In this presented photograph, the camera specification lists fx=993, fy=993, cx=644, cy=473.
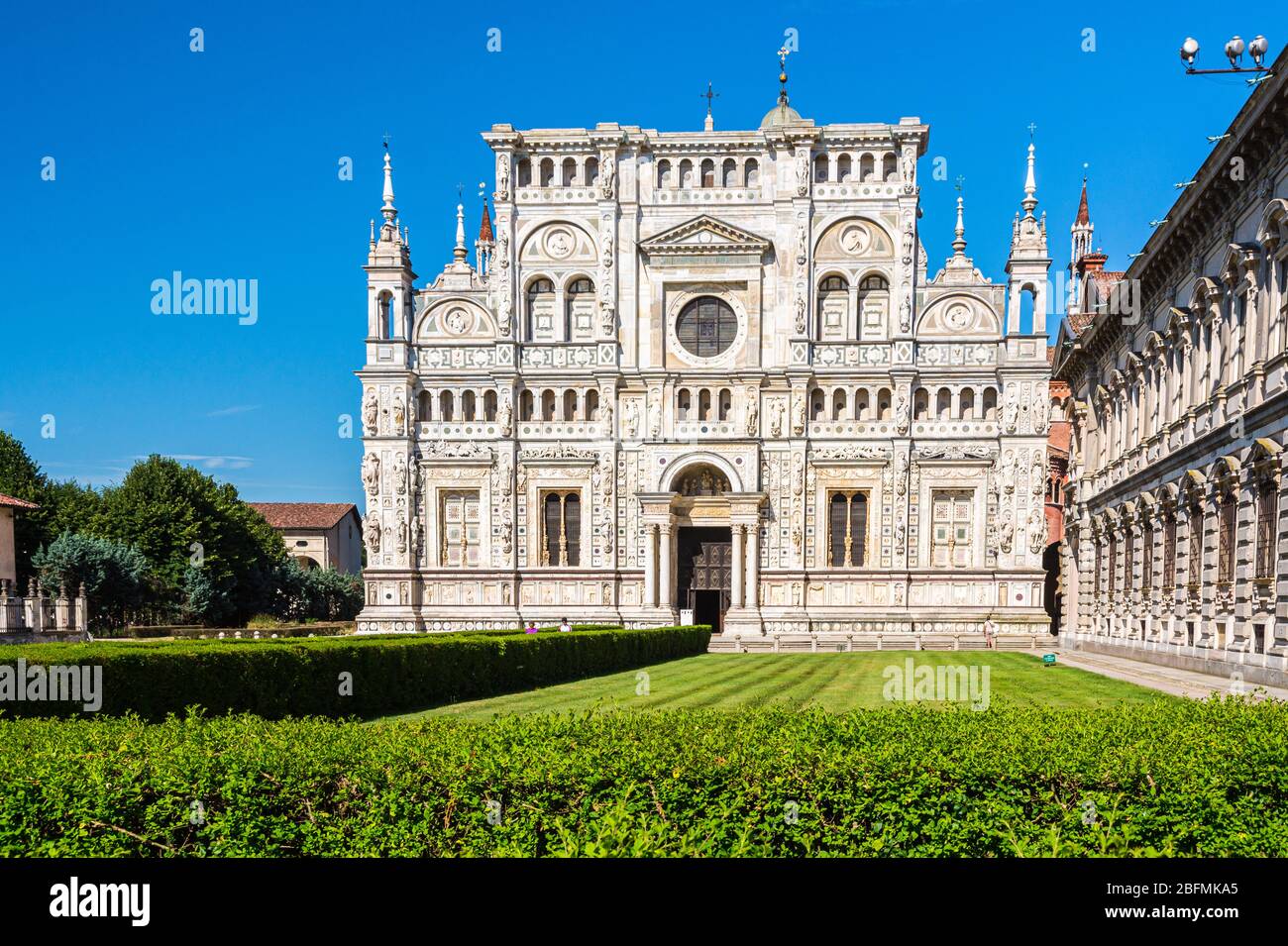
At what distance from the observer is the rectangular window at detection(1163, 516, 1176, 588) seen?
3121cm

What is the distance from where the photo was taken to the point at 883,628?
166ft

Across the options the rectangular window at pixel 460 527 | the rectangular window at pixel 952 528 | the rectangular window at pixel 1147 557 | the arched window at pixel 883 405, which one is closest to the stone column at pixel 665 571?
the rectangular window at pixel 460 527

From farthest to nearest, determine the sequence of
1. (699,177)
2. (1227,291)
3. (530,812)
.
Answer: (699,177) < (1227,291) < (530,812)

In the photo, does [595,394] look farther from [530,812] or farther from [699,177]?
[530,812]

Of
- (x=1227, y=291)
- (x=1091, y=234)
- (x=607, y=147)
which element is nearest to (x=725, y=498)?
(x=607, y=147)

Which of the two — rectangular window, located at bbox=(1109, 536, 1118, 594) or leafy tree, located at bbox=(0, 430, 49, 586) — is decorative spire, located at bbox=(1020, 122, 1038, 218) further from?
leafy tree, located at bbox=(0, 430, 49, 586)

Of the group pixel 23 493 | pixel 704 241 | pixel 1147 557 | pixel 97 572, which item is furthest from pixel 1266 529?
pixel 23 493

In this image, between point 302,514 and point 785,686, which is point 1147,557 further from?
point 302,514

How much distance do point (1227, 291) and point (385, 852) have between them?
27123 millimetres

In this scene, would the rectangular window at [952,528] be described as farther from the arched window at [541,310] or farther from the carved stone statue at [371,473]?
the carved stone statue at [371,473]

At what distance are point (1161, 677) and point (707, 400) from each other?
2996cm

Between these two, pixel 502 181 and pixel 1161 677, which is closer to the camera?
pixel 1161 677

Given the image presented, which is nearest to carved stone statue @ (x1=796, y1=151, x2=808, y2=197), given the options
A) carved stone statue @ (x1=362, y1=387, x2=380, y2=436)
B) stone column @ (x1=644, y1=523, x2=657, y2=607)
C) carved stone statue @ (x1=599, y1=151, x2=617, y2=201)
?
carved stone statue @ (x1=599, y1=151, x2=617, y2=201)

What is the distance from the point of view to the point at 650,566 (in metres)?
51.9
